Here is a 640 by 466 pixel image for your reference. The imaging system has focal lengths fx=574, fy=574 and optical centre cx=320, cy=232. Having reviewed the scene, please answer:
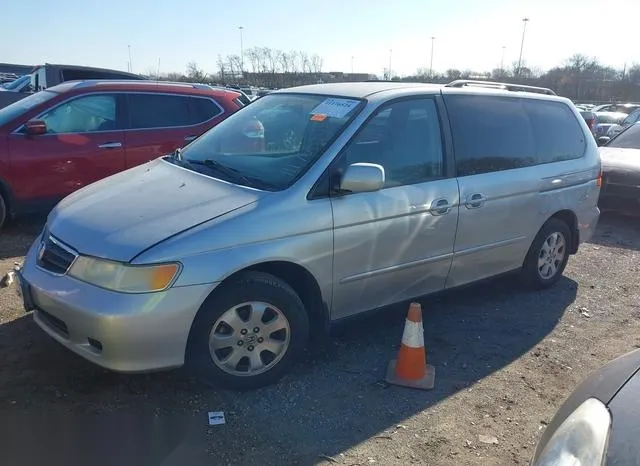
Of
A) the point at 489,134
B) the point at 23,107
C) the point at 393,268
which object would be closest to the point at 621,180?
the point at 489,134

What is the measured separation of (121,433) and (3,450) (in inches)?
22.0

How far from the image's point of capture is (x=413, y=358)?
3.64m

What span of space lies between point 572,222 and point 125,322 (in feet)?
13.9

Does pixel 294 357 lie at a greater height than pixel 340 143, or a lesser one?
lesser

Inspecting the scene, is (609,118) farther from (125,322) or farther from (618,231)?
(125,322)

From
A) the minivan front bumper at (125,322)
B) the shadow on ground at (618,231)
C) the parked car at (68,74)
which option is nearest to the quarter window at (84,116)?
the minivan front bumper at (125,322)

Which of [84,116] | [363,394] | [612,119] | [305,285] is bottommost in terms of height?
[363,394]

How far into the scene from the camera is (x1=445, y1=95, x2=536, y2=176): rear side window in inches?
171

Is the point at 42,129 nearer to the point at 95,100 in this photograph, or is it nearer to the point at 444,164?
the point at 95,100

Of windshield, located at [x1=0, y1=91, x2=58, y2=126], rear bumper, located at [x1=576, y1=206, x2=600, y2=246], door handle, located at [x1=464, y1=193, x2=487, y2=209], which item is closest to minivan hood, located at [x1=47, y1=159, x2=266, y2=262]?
door handle, located at [x1=464, y1=193, x2=487, y2=209]

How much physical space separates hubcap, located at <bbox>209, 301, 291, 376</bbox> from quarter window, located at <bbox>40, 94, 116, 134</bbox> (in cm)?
445

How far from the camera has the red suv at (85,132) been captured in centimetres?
638

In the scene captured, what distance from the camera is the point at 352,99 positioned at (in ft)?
13.1

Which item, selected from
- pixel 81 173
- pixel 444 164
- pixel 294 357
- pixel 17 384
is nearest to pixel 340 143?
pixel 444 164
